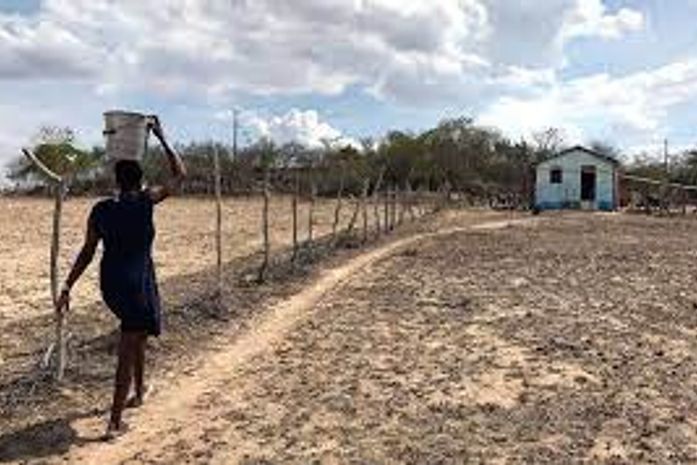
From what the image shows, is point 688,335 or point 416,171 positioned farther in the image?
point 416,171

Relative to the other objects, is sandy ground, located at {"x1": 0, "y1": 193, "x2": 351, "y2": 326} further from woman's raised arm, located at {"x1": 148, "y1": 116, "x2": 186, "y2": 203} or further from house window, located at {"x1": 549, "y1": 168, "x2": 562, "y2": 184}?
house window, located at {"x1": 549, "y1": 168, "x2": 562, "y2": 184}

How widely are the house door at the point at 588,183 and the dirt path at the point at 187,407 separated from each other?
49.8 metres

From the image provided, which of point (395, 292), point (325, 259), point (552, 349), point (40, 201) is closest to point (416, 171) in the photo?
point (40, 201)

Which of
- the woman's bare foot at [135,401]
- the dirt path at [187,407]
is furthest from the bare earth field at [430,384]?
the woman's bare foot at [135,401]

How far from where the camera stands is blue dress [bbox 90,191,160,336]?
882 centimetres

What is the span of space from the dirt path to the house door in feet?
163

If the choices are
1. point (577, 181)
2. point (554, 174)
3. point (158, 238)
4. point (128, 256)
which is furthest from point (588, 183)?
point (128, 256)

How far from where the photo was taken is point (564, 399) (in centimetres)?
1012

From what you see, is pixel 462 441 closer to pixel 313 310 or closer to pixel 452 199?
pixel 313 310

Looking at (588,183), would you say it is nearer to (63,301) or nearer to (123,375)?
(63,301)

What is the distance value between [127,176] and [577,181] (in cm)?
5645

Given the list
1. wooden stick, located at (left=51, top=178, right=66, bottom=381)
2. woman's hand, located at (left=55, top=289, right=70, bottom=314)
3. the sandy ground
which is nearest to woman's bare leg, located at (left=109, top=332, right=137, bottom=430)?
woman's hand, located at (left=55, top=289, right=70, bottom=314)

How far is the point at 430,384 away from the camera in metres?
10.6

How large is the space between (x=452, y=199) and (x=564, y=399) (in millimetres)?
56398
